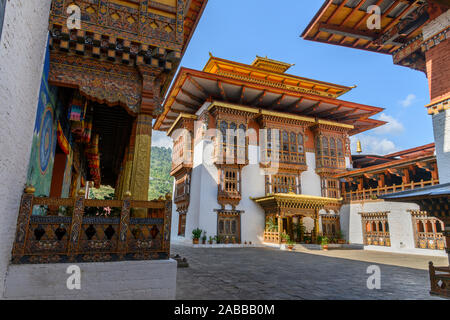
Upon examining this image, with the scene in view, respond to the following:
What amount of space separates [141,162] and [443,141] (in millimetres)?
10892

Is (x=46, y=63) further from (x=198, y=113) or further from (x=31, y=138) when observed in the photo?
(x=198, y=113)

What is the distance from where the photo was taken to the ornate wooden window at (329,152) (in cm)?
2055

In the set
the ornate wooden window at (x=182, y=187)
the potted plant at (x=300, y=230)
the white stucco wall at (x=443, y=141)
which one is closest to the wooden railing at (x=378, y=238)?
the potted plant at (x=300, y=230)

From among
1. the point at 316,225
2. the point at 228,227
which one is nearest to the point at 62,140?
the point at 228,227

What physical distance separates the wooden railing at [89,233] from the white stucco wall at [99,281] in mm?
130

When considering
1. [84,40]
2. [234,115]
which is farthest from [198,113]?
[84,40]

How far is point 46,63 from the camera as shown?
4984 millimetres

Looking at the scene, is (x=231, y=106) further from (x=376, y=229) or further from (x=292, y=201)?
(x=376, y=229)

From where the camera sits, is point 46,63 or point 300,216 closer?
point 46,63

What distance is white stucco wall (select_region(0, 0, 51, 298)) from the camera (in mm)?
3566

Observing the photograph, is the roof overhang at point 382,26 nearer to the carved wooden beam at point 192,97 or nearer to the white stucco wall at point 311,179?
the carved wooden beam at point 192,97

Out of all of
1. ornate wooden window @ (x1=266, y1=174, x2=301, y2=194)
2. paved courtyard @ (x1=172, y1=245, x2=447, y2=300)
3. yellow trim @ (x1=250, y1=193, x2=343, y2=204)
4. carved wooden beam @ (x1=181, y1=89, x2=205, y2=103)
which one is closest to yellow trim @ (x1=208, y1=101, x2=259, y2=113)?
carved wooden beam @ (x1=181, y1=89, x2=205, y2=103)

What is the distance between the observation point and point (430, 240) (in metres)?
14.4

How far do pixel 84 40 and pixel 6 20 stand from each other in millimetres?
1830
